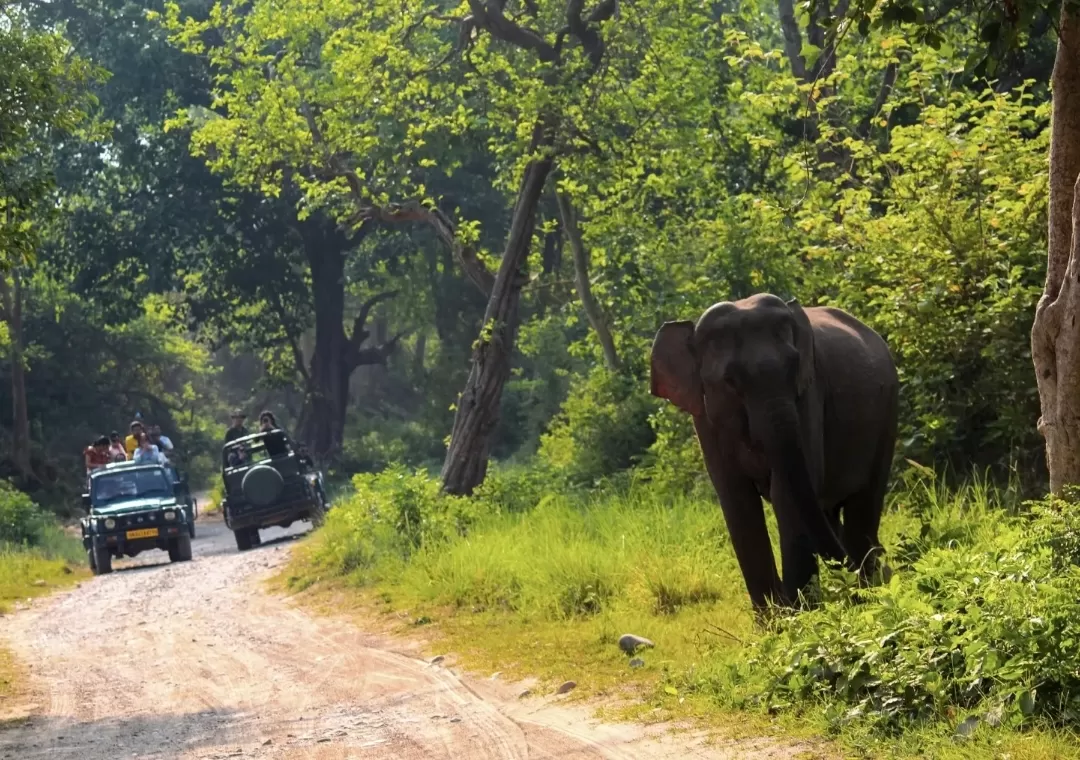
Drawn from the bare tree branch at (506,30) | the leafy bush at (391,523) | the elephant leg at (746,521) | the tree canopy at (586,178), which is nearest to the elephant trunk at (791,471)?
the elephant leg at (746,521)

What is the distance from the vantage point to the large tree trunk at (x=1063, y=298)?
8617mm

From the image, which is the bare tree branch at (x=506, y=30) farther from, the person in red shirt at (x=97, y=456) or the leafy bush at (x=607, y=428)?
the person in red shirt at (x=97, y=456)

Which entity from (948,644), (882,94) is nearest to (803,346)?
(948,644)

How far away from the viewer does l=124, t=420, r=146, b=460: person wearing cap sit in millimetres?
27344

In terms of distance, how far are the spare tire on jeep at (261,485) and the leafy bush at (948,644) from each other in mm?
17726

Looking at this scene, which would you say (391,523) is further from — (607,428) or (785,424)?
(785,424)

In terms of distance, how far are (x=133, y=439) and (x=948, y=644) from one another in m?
22.6

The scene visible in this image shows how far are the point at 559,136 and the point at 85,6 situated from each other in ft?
73.1

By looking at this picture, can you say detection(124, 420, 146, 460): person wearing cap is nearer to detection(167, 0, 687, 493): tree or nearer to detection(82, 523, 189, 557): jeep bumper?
detection(82, 523, 189, 557): jeep bumper

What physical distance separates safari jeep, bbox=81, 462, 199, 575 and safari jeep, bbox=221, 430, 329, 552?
0.85 m

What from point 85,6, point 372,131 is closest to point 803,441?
point 372,131

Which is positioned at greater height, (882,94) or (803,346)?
(882,94)

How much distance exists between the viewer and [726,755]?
716 cm

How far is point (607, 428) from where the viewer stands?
1989 centimetres
